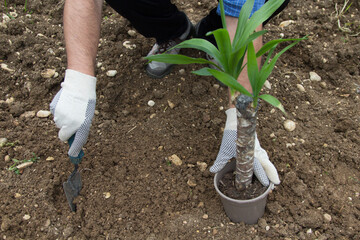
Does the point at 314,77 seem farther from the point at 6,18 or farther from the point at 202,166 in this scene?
the point at 6,18

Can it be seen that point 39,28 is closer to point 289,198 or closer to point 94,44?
point 94,44

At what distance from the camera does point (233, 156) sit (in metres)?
1.49

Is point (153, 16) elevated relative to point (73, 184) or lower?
elevated

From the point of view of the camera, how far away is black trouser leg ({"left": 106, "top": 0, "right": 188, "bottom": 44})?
201cm

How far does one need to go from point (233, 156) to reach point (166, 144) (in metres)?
0.41

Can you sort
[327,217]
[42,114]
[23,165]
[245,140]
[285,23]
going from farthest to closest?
[285,23] < [42,114] < [23,165] < [327,217] < [245,140]

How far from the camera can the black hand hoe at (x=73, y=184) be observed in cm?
156

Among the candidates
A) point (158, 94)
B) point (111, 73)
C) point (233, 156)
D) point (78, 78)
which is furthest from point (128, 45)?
point (233, 156)

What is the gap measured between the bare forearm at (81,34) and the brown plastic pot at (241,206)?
74 centimetres

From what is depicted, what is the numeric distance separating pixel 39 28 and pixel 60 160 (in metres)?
1.14

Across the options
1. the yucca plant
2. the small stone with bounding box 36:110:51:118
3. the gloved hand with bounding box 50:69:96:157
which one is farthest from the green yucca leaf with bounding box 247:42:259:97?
the small stone with bounding box 36:110:51:118

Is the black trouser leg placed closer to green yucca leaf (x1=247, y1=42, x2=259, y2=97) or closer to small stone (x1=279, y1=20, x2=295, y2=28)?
small stone (x1=279, y1=20, x2=295, y2=28)

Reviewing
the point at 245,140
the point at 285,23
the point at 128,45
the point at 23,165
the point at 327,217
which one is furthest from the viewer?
the point at 285,23

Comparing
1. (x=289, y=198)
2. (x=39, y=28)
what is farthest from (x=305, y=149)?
(x=39, y=28)
